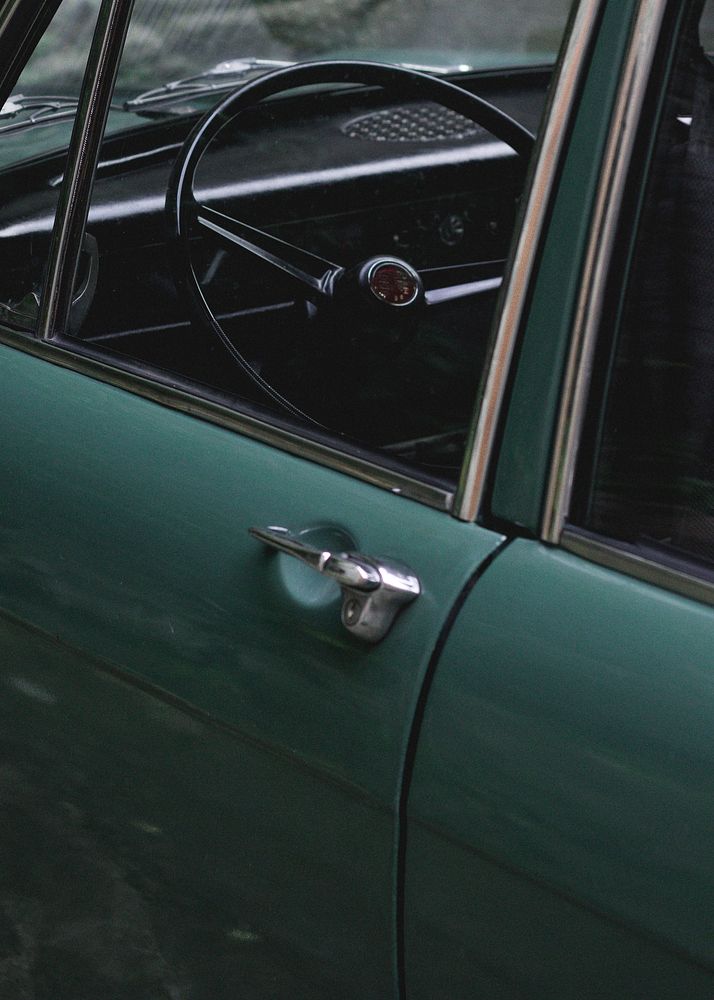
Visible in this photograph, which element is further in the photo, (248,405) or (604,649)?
(248,405)

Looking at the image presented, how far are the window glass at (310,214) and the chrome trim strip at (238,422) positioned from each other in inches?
0.9

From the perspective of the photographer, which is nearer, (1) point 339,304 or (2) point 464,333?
(2) point 464,333

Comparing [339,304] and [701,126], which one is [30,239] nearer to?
[339,304]

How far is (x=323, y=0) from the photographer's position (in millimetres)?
1781

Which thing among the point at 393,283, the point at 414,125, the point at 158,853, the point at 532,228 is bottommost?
the point at 158,853

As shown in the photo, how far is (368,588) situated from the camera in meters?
1.17

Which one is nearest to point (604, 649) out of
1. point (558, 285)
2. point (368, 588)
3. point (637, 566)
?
point (637, 566)

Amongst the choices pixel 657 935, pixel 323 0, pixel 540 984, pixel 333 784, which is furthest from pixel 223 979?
pixel 323 0

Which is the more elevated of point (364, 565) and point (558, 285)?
point (558, 285)

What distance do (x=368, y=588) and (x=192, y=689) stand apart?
0.81 feet

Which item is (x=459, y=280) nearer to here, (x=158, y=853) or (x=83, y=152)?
(x=83, y=152)

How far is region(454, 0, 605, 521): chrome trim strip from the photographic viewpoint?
1.17 m

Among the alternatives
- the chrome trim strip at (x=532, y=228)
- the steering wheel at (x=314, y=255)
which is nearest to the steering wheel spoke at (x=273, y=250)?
the steering wheel at (x=314, y=255)

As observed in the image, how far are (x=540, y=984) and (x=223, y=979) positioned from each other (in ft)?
1.35
